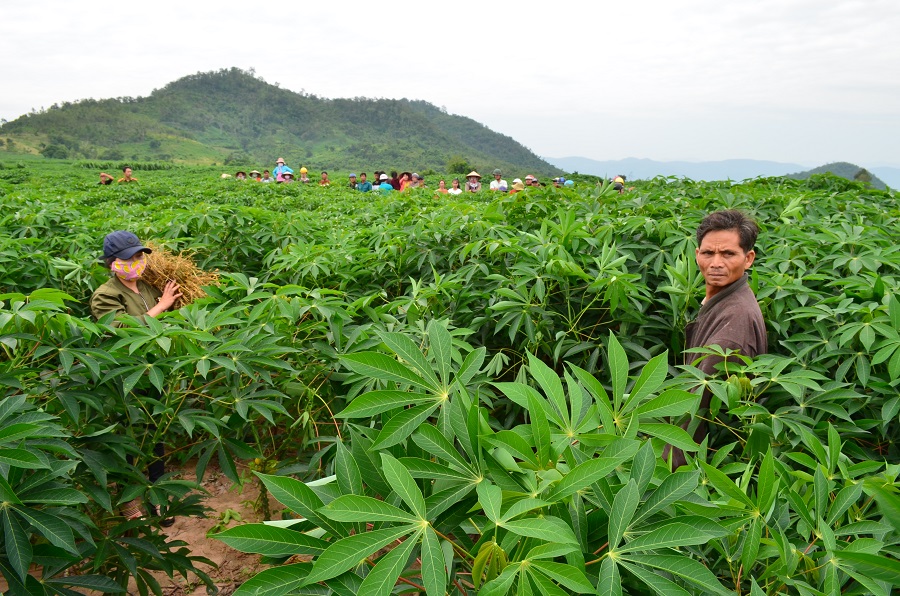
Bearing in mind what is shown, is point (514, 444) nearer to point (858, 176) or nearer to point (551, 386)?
point (551, 386)

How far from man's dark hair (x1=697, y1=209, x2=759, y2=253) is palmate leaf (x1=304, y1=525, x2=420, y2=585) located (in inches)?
74.1

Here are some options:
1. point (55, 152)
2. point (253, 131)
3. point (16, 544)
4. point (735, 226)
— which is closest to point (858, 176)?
point (735, 226)

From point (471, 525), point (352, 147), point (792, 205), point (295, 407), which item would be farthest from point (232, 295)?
point (352, 147)

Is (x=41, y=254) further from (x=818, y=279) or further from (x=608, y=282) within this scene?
(x=818, y=279)

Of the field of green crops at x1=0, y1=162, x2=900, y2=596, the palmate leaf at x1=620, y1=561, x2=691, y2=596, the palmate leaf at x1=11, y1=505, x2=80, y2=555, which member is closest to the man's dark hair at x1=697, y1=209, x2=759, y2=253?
the field of green crops at x1=0, y1=162, x2=900, y2=596

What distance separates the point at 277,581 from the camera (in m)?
0.75

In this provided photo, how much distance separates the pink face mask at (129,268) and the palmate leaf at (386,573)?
2795mm

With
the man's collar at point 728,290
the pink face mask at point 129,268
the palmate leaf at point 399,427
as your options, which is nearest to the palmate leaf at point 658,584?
the palmate leaf at point 399,427

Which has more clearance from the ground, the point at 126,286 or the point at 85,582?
the point at 126,286

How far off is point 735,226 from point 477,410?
175 cm

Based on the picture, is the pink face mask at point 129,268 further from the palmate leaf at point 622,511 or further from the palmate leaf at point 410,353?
the palmate leaf at point 622,511

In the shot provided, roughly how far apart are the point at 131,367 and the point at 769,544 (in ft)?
5.27

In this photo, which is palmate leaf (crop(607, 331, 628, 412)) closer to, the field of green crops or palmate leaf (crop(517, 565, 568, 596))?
the field of green crops

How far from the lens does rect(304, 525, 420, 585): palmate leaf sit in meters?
0.71
